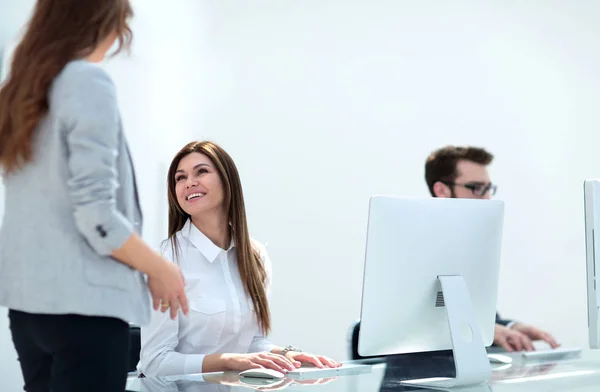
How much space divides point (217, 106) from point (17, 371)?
6.27ft

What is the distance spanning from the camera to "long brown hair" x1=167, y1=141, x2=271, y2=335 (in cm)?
254

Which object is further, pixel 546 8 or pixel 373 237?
pixel 546 8

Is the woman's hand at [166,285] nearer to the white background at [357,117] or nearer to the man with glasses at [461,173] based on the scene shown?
the man with glasses at [461,173]

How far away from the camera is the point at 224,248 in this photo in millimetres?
2617

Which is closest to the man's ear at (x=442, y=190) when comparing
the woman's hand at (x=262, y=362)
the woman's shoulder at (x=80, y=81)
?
the woman's hand at (x=262, y=362)

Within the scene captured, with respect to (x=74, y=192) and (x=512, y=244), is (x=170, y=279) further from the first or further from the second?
(x=512, y=244)

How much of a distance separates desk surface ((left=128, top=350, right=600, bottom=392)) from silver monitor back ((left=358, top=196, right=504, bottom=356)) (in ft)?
0.32

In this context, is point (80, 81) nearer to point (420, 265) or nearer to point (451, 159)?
point (420, 265)

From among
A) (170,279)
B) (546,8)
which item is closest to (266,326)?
(170,279)

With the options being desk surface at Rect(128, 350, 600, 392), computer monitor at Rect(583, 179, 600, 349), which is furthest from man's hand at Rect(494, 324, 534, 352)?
computer monitor at Rect(583, 179, 600, 349)

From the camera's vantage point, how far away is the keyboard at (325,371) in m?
1.99

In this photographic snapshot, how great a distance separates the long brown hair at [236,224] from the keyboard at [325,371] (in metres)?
0.41

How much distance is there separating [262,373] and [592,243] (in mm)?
1066

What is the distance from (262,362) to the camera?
2.07 metres
